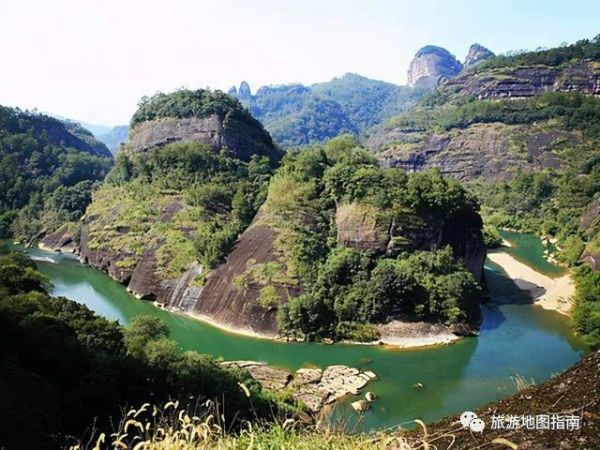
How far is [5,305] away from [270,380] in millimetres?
10857

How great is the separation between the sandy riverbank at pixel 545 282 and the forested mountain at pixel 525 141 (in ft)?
13.6

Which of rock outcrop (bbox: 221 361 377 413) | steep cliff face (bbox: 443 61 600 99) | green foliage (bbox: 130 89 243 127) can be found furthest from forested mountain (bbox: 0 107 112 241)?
steep cliff face (bbox: 443 61 600 99)

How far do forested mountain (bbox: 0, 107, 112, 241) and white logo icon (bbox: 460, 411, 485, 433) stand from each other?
64226mm

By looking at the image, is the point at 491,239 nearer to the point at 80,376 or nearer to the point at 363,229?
the point at 363,229

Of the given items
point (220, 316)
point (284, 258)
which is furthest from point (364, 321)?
point (220, 316)

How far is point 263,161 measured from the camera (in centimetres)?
5119

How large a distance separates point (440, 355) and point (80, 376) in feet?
57.6

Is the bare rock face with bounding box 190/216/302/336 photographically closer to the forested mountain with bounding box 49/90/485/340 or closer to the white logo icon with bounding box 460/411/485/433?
the forested mountain with bounding box 49/90/485/340

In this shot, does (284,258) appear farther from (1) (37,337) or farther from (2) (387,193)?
(1) (37,337)

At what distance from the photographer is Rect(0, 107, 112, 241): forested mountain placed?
6322 cm

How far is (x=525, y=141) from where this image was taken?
77.8 meters

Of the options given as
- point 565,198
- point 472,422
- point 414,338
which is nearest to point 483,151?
point 565,198

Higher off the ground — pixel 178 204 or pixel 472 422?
pixel 472 422

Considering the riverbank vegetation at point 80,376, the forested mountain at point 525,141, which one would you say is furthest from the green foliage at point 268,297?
the forested mountain at point 525,141
